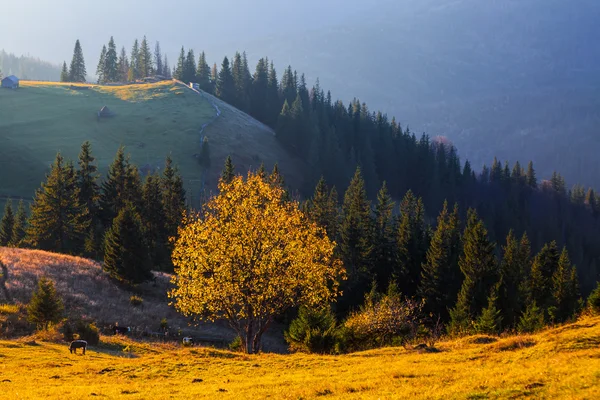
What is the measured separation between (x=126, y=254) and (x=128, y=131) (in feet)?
338

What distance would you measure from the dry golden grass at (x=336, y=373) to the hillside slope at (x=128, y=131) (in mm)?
91619

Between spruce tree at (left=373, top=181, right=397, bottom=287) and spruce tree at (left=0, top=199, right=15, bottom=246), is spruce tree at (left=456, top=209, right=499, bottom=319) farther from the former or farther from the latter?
spruce tree at (left=0, top=199, right=15, bottom=246)

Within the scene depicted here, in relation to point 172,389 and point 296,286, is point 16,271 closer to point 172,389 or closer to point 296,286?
point 296,286

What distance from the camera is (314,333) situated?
114 feet

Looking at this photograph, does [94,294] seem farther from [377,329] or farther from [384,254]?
[384,254]

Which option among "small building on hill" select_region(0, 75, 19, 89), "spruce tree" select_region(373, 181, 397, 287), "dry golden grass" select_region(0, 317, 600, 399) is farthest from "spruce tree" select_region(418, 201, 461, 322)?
"small building on hill" select_region(0, 75, 19, 89)

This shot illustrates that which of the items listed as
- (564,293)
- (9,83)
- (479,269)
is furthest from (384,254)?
(9,83)

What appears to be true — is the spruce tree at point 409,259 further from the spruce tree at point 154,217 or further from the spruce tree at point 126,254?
the spruce tree at point 126,254

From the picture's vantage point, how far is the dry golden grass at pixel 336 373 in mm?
16062

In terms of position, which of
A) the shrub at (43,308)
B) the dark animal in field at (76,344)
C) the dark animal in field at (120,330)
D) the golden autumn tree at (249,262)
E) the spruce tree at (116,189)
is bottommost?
the dark animal in field at (120,330)

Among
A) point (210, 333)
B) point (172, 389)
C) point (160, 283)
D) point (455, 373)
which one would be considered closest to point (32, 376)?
point (172, 389)

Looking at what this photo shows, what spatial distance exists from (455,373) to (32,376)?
20.1m

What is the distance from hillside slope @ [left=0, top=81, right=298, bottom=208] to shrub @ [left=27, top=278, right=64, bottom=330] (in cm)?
8129

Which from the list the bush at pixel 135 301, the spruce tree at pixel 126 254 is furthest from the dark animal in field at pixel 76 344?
the spruce tree at pixel 126 254
